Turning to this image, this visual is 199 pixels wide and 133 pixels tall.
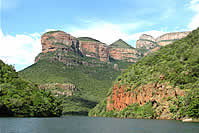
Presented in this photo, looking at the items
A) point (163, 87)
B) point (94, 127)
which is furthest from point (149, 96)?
point (94, 127)

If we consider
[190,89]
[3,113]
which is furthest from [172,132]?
[3,113]

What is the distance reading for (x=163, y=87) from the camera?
107 meters

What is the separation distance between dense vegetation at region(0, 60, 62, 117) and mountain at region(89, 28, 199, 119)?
34.3 m

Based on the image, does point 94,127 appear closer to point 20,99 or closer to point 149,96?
point 20,99

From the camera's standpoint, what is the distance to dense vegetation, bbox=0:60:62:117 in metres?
99.4

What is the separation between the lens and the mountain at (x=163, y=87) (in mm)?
95938

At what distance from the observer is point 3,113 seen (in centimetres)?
9838

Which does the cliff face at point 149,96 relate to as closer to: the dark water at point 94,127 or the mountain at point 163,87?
the mountain at point 163,87

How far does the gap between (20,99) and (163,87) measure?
56370mm

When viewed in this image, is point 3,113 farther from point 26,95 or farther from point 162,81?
point 162,81

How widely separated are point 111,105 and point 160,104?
42.9 m

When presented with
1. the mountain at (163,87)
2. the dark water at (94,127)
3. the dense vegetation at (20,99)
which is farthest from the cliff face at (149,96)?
the dark water at (94,127)

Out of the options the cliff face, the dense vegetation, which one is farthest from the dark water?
the cliff face

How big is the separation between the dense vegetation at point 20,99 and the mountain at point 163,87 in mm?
34285
